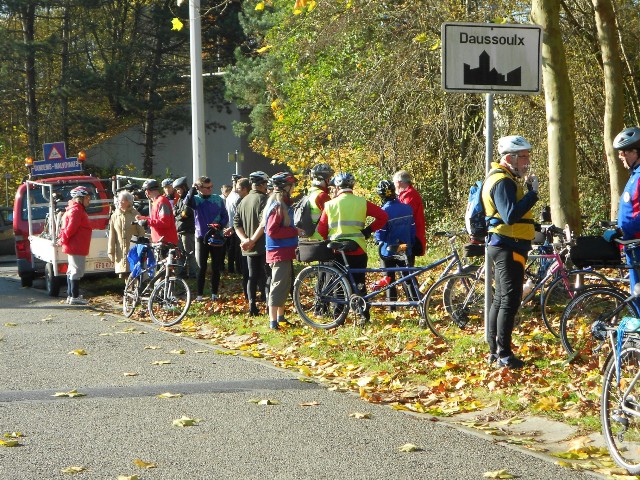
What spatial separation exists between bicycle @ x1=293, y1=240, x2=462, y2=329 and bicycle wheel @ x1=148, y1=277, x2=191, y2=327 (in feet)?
6.87

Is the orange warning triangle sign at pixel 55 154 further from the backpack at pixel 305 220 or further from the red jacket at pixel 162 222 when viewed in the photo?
the backpack at pixel 305 220

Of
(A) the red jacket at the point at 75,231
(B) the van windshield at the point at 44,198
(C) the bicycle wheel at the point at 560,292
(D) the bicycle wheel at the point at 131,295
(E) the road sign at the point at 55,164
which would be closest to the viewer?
(C) the bicycle wheel at the point at 560,292

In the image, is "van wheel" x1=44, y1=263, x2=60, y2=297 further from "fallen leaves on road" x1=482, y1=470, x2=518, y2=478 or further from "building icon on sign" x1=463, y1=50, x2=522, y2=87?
"fallen leaves on road" x1=482, y1=470, x2=518, y2=478

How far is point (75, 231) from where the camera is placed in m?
15.8

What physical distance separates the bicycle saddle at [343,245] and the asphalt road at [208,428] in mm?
1800

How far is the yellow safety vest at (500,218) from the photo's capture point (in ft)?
28.4

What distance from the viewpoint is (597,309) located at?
8.92 meters

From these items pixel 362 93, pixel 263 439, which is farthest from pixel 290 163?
pixel 263 439

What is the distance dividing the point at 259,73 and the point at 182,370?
29.4m

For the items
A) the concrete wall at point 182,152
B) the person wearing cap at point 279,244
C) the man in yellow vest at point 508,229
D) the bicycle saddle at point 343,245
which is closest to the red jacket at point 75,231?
the person wearing cap at point 279,244

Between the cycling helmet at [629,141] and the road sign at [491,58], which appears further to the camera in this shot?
the road sign at [491,58]

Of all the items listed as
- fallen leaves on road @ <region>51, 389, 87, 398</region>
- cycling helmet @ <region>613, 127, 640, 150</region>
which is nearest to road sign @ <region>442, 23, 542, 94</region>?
cycling helmet @ <region>613, 127, 640, 150</region>

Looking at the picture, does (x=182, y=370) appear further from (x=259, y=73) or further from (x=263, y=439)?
(x=259, y=73)

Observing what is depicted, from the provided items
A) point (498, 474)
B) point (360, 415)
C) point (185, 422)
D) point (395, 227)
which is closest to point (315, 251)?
point (395, 227)
